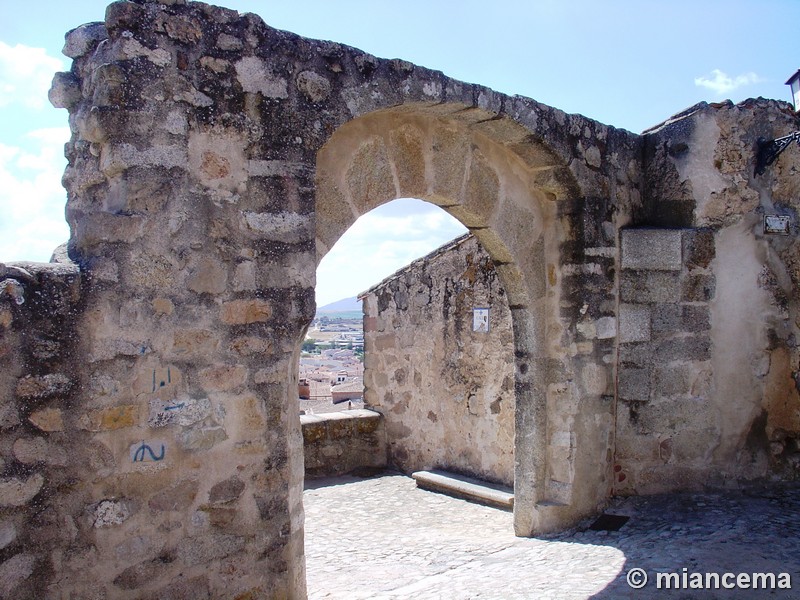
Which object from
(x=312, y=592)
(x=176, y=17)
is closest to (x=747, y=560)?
(x=312, y=592)

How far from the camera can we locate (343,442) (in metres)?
7.28

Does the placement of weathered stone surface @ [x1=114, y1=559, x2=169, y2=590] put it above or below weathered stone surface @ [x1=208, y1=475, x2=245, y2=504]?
below

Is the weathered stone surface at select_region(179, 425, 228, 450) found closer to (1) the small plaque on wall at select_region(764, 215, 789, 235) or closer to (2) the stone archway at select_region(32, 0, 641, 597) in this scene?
(2) the stone archway at select_region(32, 0, 641, 597)

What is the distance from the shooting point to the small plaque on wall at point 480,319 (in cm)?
638

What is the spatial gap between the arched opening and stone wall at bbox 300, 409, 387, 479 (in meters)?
2.93

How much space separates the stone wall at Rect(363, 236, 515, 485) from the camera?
6262 millimetres

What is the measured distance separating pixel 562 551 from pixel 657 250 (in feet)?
6.81

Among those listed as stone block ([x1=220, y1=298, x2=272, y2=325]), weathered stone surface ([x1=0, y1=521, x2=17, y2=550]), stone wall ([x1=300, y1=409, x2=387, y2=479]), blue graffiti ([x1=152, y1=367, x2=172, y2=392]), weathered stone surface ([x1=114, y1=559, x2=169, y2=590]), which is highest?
stone block ([x1=220, y1=298, x2=272, y2=325])

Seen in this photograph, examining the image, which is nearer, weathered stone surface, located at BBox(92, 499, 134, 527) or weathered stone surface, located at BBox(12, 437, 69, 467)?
weathered stone surface, located at BBox(12, 437, 69, 467)

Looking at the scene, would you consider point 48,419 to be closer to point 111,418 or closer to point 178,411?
point 111,418

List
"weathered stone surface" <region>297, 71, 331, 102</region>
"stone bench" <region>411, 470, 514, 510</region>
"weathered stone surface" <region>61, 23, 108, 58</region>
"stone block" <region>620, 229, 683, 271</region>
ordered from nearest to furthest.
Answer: "weathered stone surface" <region>61, 23, 108, 58</region> < "weathered stone surface" <region>297, 71, 331, 102</region> < "stone block" <region>620, 229, 683, 271</region> < "stone bench" <region>411, 470, 514, 510</region>

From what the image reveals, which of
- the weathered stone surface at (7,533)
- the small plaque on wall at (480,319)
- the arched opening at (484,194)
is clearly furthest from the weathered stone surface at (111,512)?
the small plaque on wall at (480,319)

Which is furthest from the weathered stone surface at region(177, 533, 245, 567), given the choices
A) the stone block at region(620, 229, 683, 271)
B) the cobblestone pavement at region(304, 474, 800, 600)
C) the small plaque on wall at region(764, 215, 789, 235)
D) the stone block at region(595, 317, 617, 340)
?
the small plaque on wall at region(764, 215, 789, 235)

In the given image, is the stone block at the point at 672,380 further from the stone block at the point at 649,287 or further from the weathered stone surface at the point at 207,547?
the weathered stone surface at the point at 207,547
